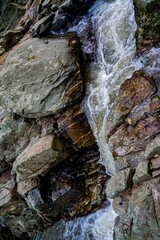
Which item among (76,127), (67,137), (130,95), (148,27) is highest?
(148,27)

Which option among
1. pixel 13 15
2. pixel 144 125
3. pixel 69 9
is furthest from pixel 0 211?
pixel 13 15

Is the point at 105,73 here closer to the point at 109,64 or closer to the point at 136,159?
the point at 109,64

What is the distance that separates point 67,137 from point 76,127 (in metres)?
0.56

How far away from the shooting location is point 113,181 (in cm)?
430

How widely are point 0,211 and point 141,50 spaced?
8.59 metres

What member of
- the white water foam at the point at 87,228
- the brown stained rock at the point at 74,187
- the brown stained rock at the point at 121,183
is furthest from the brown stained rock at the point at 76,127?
the white water foam at the point at 87,228

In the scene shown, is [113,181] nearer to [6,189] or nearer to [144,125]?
[144,125]

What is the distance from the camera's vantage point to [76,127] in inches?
242

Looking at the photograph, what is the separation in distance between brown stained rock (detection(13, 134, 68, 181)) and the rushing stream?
56.9 inches

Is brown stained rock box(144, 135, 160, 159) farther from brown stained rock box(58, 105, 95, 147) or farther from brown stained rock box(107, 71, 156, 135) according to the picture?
brown stained rock box(58, 105, 95, 147)

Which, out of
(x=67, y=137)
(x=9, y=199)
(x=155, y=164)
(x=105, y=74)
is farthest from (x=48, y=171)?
(x=155, y=164)

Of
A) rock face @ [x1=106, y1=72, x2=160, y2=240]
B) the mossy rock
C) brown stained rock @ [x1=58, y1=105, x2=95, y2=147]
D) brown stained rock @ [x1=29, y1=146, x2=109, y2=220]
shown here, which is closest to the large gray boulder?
brown stained rock @ [x1=58, y1=105, x2=95, y2=147]

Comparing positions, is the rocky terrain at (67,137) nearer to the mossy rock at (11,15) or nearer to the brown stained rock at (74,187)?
the brown stained rock at (74,187)

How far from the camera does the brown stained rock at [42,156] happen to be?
19.1 feet
